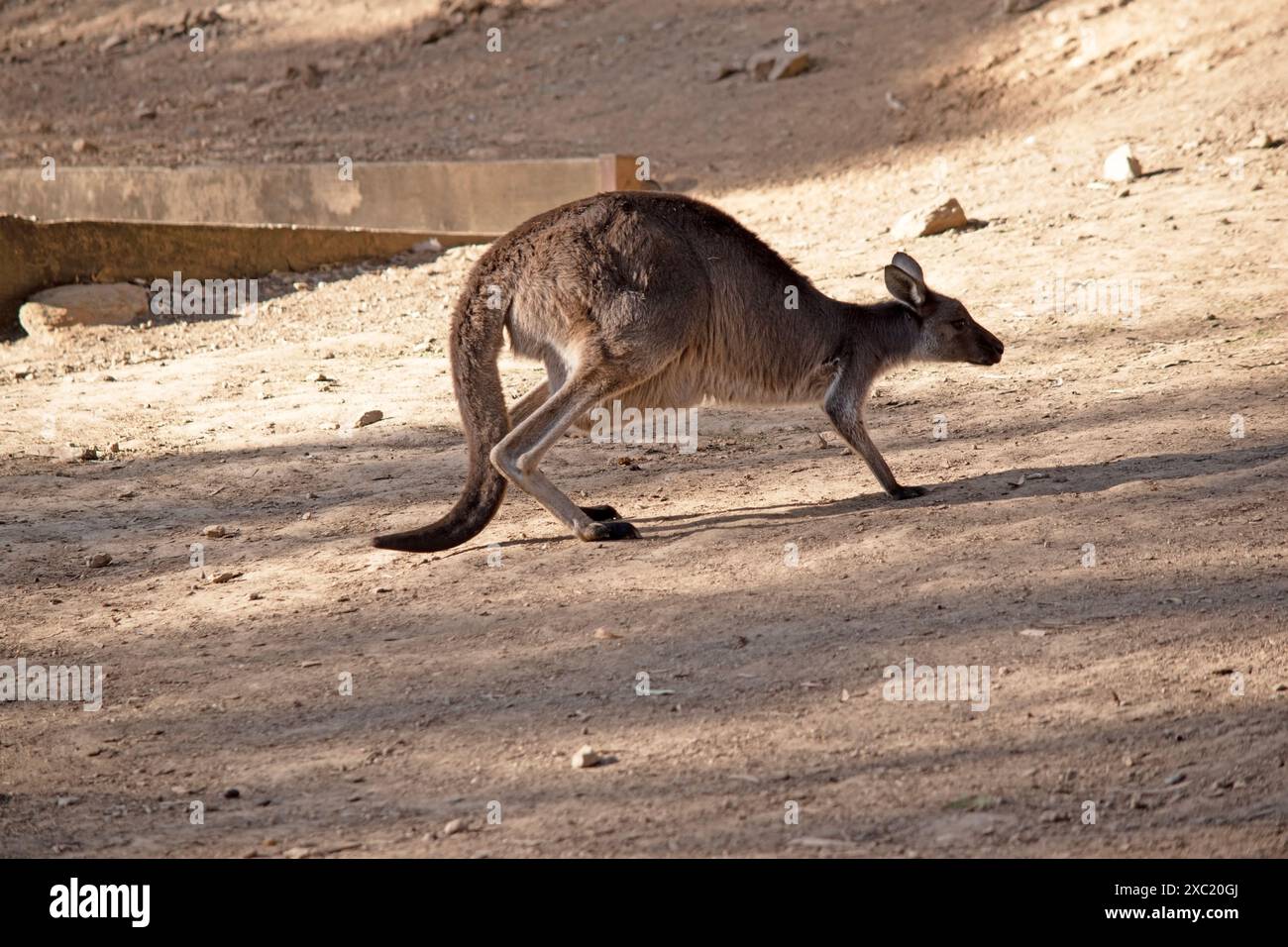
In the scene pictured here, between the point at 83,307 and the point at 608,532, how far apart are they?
5395mm

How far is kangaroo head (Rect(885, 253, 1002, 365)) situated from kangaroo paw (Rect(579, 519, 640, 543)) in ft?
5.03

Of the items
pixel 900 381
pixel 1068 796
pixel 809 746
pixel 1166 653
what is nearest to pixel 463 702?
pixel 809 746

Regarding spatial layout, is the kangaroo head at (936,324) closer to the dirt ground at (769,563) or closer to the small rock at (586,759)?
the dirt ground at (769,563)

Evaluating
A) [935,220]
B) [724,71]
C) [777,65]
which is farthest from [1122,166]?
[724,71]

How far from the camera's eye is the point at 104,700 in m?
4.23

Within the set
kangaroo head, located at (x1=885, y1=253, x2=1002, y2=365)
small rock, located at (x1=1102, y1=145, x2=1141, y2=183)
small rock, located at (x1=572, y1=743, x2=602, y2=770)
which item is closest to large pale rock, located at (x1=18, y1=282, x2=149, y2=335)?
kangaroo head, located at (x1=885, y1=253, x2=1002, y2=365)

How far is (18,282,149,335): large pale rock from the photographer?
9.03 m

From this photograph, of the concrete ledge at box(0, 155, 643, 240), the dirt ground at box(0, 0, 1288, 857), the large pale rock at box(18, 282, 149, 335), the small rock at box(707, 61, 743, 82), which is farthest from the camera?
the small rock at box(707, 61, 743, 82)

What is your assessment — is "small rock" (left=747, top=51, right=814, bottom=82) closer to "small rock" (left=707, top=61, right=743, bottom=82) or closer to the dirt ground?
"small rock" (left=707, top=61, right=743, bottom=82)

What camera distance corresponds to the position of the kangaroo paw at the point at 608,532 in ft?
17.1

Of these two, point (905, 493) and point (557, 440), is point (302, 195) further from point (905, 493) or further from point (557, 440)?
point (905, 493)

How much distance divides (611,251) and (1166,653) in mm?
2454

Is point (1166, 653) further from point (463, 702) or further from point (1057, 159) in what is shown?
point (1057, 159)

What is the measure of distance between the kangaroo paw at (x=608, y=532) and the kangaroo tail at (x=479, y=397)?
358 mm
